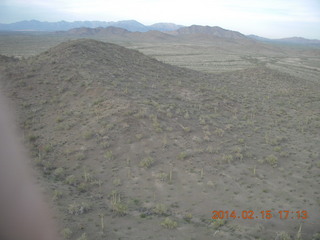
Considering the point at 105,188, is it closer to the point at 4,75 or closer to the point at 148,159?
the point at 148,159

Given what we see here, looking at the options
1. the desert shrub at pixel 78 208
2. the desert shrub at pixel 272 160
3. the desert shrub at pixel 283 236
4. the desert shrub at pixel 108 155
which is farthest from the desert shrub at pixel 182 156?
the desert shrub at pixel 283 236

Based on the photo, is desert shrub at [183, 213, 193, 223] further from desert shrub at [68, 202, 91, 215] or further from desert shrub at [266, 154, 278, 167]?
desert shrub at [266, 154, 278, 167]

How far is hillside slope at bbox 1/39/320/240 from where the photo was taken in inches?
391

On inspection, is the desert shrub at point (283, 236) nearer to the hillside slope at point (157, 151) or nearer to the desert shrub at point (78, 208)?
the hillside slope at point (157, 151)

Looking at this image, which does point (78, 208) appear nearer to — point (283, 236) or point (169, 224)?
point (169, 224)

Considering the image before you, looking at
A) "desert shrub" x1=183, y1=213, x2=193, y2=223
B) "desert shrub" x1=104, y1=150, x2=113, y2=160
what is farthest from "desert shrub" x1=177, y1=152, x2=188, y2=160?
"desert shrub" x1=183, y1=213, x2=193, y2=223

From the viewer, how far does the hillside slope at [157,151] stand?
9.92 meters

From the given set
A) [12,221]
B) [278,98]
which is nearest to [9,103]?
[12,221]

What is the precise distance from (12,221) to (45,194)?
5.91 ft

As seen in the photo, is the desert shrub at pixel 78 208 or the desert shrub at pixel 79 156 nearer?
the desert shrub at pixel 78 208

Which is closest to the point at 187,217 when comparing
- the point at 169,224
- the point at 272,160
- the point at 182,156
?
the point at 169,224

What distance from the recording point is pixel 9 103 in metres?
19.3

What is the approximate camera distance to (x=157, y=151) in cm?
1527

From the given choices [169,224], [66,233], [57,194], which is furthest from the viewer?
[57,194]
